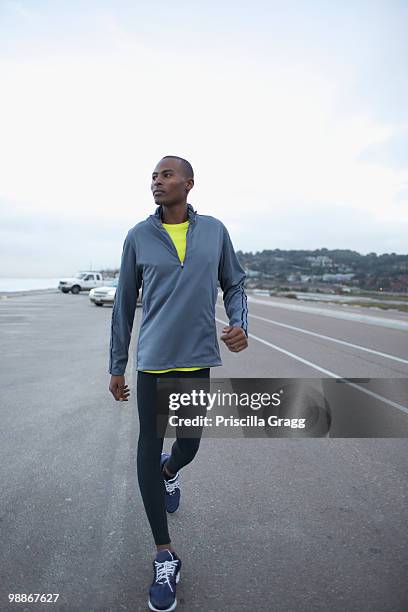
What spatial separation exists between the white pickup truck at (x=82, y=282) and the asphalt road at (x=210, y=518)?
4069cm

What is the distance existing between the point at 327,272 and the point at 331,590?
143197mm

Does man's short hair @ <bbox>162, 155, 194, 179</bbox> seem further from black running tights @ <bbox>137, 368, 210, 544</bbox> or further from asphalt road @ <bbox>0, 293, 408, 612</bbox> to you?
asphalt road @ <bbox>0, 293, 408, 612</bbox>

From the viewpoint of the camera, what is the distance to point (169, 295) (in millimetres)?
2449

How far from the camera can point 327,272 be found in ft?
461

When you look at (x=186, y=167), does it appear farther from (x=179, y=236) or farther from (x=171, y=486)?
(x=171, y=486)

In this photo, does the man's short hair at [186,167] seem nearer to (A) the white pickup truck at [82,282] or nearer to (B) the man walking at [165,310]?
(B) the man walking at [165,310]

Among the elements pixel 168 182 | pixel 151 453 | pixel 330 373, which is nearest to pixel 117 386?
pixel 151 453

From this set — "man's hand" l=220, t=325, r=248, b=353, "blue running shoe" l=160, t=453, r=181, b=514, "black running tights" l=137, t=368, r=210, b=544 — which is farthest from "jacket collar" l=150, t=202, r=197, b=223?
"blue running shoe" l=160, t=453, r=181, b=514

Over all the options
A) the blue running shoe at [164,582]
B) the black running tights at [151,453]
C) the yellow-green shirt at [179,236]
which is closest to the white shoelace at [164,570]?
the blue running shoe at [164,582]


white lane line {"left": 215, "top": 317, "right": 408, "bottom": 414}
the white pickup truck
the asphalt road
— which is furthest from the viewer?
the white pickup truck

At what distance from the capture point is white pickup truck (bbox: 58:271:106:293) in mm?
45906

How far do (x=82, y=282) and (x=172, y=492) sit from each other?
44581mm

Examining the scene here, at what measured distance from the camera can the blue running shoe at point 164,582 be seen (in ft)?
7.38

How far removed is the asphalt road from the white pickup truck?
40.7 m
